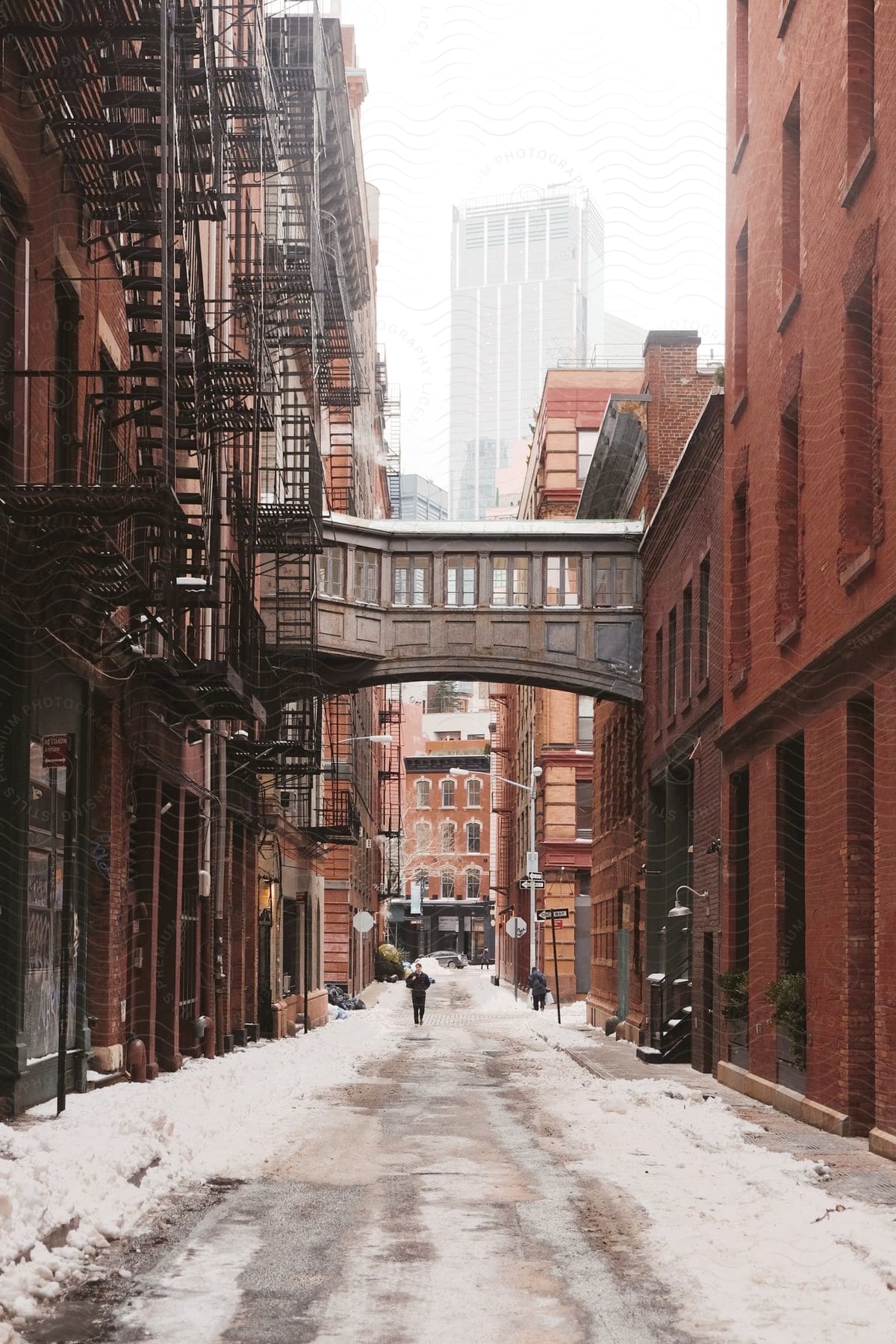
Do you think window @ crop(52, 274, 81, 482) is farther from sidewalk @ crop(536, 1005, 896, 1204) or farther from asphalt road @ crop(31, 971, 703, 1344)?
sidewalk @ crop(536, 1005, 896, 1204)

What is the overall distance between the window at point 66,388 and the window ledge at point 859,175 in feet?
24.9

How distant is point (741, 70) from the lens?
25.1 metres

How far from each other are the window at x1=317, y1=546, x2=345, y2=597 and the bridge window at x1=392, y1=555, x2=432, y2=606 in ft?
4.09

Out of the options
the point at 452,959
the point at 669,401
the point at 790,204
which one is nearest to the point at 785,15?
the point at 790,204

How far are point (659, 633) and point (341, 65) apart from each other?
1631cm

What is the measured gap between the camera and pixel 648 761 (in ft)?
117

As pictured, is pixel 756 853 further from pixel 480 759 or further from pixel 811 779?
pixel 480 759

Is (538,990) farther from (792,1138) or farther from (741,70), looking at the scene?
(792,1138)

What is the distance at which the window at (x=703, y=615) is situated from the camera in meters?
27.5

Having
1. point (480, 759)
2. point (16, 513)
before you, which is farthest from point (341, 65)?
point (480, 759)

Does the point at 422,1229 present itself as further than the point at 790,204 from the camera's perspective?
No

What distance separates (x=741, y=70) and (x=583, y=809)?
43328 millimetres

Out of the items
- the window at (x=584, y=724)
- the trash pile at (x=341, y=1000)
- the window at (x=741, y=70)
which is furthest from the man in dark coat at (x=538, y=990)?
the window at (x=741, y=70)

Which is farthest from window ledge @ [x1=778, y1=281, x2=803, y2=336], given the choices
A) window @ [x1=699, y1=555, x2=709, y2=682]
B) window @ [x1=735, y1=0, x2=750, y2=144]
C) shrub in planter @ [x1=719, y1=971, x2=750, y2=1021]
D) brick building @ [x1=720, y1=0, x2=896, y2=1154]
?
shrub in planter @ [x1=719, y1=971, x2=750, y2=1021]
